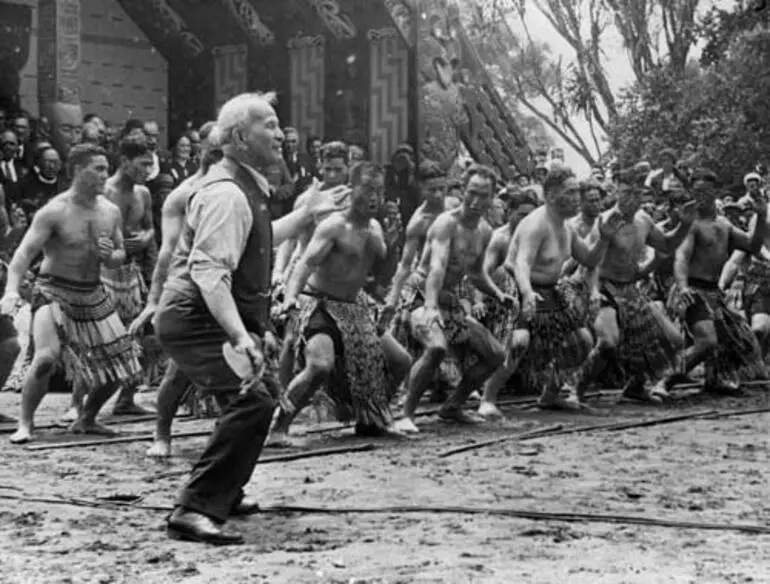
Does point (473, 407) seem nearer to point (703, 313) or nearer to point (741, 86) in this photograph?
point (703, 313)

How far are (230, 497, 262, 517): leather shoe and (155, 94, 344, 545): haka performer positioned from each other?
1.41 ft

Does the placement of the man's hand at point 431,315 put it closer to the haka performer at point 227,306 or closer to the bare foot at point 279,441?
the bare foot at point 279,441

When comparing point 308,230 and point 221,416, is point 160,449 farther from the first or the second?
point 221,416

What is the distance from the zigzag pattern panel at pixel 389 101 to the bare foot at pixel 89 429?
29.3 feet

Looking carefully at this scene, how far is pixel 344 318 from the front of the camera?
30.0ft

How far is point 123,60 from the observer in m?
20.0

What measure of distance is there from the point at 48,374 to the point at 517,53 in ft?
77.3

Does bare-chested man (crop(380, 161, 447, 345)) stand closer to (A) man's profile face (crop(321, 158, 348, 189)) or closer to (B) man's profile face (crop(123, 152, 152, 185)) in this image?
(A) man's profile face (crop(321, 158, 348, 189))

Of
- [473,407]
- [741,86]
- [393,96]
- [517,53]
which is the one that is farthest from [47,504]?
[517,53]

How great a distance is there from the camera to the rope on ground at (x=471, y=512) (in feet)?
19.6

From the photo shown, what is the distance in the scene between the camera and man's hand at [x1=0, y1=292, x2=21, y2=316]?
Answer: 8555mm

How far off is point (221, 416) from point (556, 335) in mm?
5299

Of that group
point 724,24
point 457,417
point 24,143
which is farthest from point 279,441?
point 724,24

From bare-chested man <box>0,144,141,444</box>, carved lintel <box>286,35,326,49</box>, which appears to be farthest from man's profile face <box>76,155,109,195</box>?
carved lintel <box>286,35,326,49</box>
